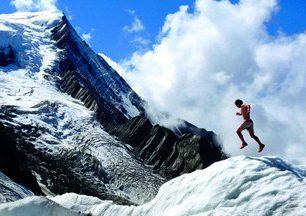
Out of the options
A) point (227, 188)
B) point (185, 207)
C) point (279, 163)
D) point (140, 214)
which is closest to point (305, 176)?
point (279, 163)

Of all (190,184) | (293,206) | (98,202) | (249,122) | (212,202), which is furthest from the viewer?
(98,202)

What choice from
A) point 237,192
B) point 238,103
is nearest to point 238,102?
point 238,103

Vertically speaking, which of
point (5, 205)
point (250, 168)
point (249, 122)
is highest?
point (249, 122)

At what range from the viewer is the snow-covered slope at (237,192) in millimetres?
26656

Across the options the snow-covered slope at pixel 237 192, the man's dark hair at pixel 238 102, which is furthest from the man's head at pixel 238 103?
the snow-covered slope at pixel 237 192

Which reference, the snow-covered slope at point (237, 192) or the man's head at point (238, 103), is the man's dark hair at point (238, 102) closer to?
the man's head at point (238, 103)

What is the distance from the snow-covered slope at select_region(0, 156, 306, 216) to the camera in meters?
26.7

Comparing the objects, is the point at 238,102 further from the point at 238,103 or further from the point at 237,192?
the point at 237,192

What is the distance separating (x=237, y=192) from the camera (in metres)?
28.1

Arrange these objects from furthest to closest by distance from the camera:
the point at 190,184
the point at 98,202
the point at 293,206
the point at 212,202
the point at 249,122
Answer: the point at 98,202 → the point at 249,122 → the point at 190,184 → the point at 212,202 → the point at 293,206

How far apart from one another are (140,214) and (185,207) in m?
3.99

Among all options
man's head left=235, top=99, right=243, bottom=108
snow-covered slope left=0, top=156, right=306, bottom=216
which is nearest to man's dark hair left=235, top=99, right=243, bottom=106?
man's head left=235, top=99, right=243, bottom=108

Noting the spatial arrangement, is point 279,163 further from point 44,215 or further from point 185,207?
point 44,215

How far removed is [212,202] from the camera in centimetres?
2803
